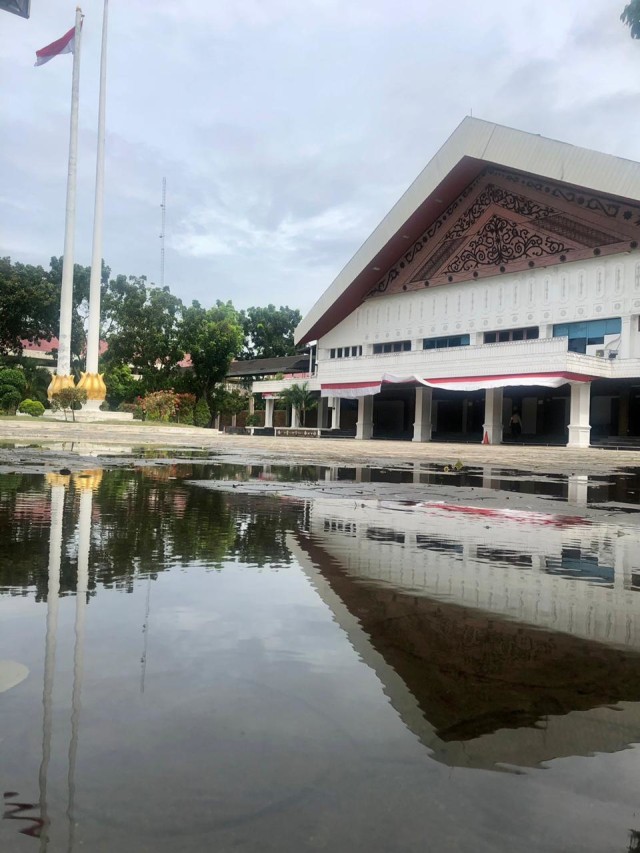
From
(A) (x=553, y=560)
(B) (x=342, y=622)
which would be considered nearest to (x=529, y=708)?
(B) (x=342, y=622)

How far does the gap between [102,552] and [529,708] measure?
6.68 feet

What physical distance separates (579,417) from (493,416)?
3.83m

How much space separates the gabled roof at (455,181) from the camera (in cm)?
2522

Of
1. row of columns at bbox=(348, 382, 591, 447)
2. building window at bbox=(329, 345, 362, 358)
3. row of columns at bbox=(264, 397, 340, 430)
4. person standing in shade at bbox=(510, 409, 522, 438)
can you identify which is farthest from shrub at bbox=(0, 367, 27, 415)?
person standing in shade at bbox=(510, 409, 522, 438)

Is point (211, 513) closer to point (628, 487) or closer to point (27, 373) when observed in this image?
point (628, 487)

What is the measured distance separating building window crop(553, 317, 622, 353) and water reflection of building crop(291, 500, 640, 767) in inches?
1010

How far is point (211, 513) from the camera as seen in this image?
4445 millimetres

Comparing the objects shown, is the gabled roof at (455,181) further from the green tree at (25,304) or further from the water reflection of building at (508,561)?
the water reflection of building at (508,561)

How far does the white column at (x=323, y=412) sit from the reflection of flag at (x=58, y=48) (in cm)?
2021

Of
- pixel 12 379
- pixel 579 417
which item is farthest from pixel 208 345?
pixel 579 417

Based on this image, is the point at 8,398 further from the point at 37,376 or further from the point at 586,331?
the point at 586,331

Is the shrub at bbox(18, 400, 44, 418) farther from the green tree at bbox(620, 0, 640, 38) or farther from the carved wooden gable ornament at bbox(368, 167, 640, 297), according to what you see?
the green tree at bbox(620, 0, 640, 38)

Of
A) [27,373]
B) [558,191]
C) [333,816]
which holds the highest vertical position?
[558,191]

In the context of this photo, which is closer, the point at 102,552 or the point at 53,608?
the point at 53,608
